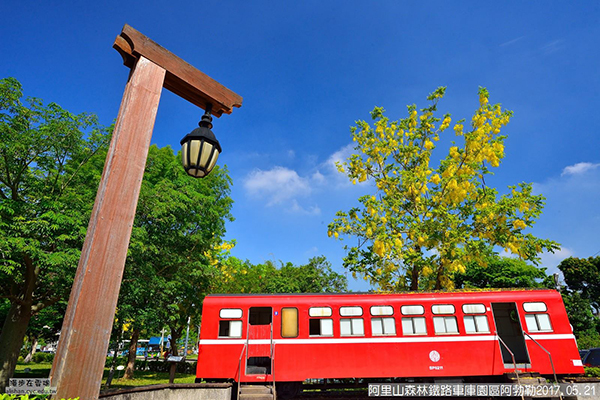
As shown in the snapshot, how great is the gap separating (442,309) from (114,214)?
10638mm

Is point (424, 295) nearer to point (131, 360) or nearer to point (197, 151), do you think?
point (197, 151)

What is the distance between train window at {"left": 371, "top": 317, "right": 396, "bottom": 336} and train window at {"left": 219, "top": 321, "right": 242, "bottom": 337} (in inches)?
168

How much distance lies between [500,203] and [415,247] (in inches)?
151

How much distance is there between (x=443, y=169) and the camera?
1503cm

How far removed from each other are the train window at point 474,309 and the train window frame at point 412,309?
136 centimetres

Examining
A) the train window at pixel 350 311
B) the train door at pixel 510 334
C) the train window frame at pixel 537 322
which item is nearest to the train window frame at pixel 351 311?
the train window at pixel 350 311

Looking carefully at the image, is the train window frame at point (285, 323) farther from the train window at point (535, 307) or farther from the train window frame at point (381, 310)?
the train window at point (535, 307)

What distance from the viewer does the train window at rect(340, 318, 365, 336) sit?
10734 mm

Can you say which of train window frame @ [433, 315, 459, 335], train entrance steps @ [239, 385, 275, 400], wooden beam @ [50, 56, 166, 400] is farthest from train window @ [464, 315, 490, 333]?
wooden beam @ [50, 56, 166, 400]

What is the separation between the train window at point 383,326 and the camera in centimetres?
1071

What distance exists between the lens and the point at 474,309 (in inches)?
426

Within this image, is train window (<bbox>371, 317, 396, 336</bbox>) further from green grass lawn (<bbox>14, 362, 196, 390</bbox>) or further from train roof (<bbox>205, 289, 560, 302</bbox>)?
green grass lawn (<bbox>14, 362, 196, 390</bbox>)

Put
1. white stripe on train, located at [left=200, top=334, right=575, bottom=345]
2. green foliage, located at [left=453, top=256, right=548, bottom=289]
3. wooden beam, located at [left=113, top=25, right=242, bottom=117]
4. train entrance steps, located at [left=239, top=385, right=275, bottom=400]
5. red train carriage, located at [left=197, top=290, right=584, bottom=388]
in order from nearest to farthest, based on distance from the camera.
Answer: wooden beam, located at [left=113, top=25, right=242, bottom=117] → train entrance steps, located at [left=239, top=385, right=275, bottom=400] → red train carriage, located at [left=197, top=290, right=584, bottom=388] → white stripe on train, located at [left=200, top=334, right=575, bottom=345] → green foliage, located at [left=453, top=256, right=548, bottom=289]

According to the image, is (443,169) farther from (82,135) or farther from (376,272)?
(82,135)
